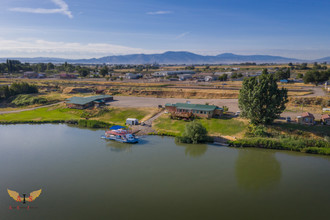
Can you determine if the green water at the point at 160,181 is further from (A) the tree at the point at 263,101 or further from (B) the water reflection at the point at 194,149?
(A) the tree at the point at 263,101

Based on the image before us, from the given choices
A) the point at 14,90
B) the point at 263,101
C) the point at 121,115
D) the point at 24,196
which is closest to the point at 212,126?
the point at 263,101

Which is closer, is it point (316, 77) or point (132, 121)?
point (132, 121)

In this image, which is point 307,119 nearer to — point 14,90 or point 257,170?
point 257,170

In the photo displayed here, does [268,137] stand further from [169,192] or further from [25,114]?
[25,114]

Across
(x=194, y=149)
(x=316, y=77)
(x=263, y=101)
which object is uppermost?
(x=316, y=77)

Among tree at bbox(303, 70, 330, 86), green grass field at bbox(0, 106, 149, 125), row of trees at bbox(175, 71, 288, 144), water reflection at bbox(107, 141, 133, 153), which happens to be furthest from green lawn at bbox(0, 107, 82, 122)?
tree at bbox(303, 70, 330, 86)

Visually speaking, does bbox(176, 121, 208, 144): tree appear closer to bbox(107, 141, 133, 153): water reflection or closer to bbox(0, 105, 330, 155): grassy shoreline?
bbox(0, 105, 330, 155): grassy shoreline
